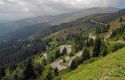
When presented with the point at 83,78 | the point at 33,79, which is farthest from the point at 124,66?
the point at 33,79

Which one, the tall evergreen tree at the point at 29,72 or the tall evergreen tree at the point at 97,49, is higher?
the tall evergreen tree at the point at 97,49

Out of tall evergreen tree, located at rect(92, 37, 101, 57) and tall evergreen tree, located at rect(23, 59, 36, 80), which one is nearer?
tall evergreen tree, located at rect(23, 59, 36, 80)

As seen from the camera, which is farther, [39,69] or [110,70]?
[39,69]

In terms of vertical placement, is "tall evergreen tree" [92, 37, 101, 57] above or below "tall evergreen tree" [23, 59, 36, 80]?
above

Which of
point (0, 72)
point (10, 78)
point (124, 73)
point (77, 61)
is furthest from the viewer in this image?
point (0, 72)

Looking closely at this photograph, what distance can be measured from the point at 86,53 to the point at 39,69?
27.4 meters

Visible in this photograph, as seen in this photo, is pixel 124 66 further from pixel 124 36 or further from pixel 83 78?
pixel 124 36

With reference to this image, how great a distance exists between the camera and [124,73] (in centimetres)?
4116

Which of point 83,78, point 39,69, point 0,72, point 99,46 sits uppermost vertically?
point 83,78

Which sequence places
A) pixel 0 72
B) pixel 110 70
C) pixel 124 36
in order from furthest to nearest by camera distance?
pixel 0 72 < pixel 124 36 < pixel 110 70

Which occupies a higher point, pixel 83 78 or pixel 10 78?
pixel 83 78

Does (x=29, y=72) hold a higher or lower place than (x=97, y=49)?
lower

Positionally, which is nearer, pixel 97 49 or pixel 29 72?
pixel 29 72

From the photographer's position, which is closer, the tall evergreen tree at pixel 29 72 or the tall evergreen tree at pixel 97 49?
the tall evergreen tree at pixel 29 72
